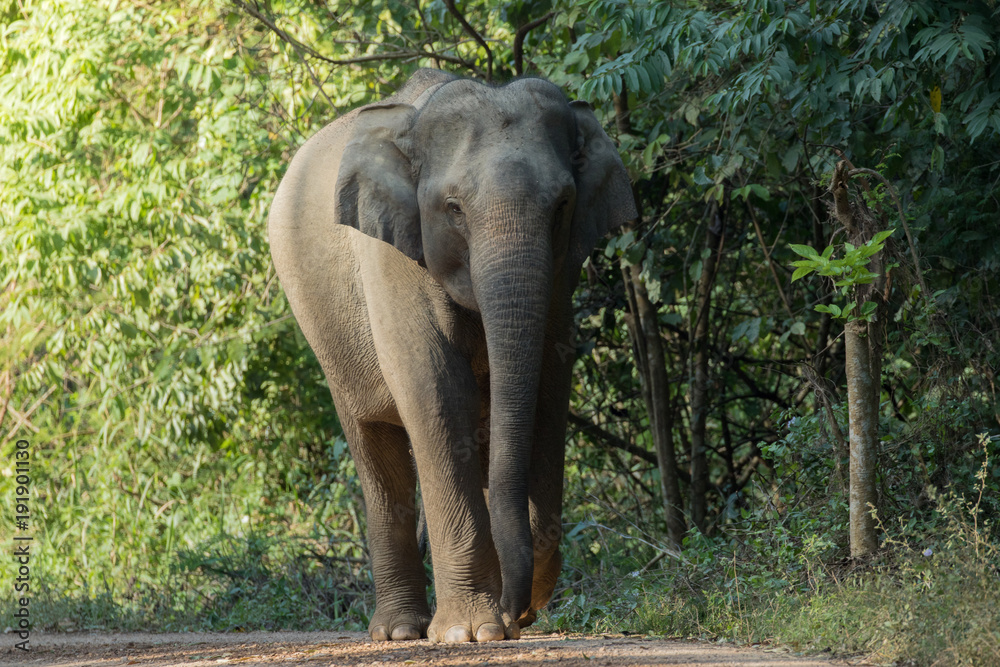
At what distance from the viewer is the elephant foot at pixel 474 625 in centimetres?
440

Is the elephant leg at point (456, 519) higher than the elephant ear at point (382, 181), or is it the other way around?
the elephant ear at point (382, 181)

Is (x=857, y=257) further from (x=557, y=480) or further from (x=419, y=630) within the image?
(x=419, y=630)

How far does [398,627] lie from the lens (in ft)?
16.8

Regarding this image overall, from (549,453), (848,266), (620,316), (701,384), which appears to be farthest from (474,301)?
(620,316)

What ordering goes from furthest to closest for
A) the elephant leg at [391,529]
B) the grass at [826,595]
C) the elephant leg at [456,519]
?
the elephant leg at [391,529], the elephant leg at [456,519], the grass at [826,595]

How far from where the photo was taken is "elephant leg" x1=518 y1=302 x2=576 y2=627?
15.6 ft

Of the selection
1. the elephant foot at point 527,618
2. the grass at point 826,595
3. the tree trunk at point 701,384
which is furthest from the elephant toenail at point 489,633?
the tree trunk at point 701,384

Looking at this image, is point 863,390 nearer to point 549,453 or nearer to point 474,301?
point 549,453

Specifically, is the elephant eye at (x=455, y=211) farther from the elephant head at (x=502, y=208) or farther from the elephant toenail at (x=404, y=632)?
the elephant toenail at (x=404, y=632)

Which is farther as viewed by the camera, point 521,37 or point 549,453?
point 521,37

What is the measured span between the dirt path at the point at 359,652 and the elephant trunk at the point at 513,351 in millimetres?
286

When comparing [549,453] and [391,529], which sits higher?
[549,453]

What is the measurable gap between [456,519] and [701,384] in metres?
3.24

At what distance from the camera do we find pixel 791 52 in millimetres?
4855
